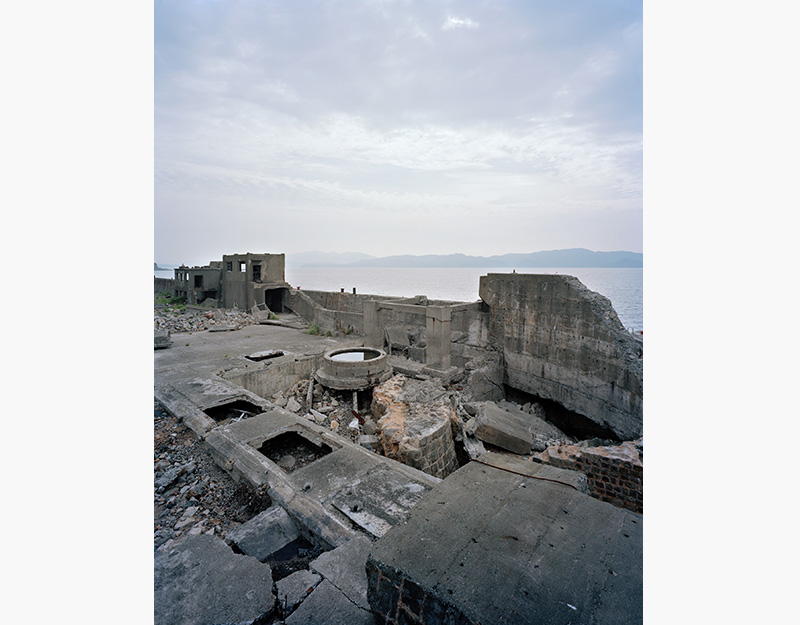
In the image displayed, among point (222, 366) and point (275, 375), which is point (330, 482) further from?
point (222, 366)

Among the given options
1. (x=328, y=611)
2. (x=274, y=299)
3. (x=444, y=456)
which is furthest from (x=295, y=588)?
(x=274, y=299)

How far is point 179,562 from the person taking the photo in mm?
3166

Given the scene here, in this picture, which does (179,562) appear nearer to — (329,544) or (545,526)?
(329,544)

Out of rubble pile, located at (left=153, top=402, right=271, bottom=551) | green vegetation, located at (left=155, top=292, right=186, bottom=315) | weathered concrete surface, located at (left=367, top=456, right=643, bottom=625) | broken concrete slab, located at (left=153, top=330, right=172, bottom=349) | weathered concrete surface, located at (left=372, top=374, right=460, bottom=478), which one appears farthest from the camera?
green vegetation, located at (left=155, top=292, right=186, bottom=315)

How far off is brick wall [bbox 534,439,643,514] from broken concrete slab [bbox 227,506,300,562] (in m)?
4.51

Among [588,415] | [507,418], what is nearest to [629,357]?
[588,415]

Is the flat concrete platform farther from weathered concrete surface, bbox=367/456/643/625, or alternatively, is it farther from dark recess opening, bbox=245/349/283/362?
weathered concrete surface, bbox=367/456/643/625

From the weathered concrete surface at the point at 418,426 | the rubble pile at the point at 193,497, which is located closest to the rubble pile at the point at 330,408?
the weathered concrete surface at the point at 418,426

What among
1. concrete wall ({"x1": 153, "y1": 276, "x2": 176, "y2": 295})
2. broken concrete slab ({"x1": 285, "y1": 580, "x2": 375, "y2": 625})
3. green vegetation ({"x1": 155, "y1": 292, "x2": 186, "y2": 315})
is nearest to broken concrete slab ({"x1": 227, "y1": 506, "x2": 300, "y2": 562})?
broken concrete slab ({"x1": 285, "y1": 580, "x2": 375, "y2": 625})

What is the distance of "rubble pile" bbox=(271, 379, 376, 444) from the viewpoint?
9531mm

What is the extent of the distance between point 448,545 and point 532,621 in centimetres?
53

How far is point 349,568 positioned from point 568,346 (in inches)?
362

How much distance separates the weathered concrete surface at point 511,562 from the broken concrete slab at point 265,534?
2282mm

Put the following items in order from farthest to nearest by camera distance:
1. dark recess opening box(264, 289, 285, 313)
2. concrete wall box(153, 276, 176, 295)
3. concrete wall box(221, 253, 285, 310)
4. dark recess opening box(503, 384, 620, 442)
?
concrete wall box(153, 276, 176, 295) → dark recess opening box(264, 289, 285, 313) → concrete wall box(221, 253, 285, 310) → dark recess opening box(503, 384, 620, 442)
